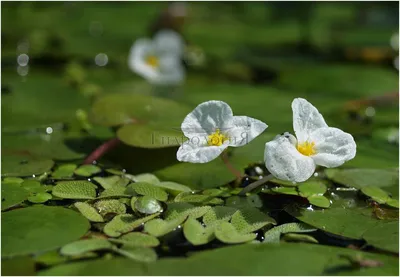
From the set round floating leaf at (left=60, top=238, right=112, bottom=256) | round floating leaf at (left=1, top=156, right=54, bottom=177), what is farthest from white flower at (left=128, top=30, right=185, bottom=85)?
round floating leaf at (left=60, top=238, right=112, bottom=256)

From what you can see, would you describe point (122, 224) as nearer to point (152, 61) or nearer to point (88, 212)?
point (88, 212)

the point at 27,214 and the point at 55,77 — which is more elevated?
the point at 55,77

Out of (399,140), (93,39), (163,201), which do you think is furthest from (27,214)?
(93,39)

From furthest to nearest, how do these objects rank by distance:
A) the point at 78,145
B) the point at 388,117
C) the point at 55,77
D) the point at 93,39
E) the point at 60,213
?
the point at 93,39, the point at 55,77, the point at 388,117, the point at 78,145, the point at 60,213

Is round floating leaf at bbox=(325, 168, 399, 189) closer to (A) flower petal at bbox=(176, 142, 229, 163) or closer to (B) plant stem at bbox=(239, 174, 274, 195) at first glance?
(B) plant stem at bbox=(239, 174, 274, 195)

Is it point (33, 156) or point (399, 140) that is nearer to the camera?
point (33, 156)

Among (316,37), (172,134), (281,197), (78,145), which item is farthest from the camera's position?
(316,37)

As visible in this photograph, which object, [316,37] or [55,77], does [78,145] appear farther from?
[316,37]

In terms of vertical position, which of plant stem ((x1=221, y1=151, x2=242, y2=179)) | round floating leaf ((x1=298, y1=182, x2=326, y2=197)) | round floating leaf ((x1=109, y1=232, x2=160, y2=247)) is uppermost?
plant stem ((x1=221, y1=151, x2=242, y2=179))
